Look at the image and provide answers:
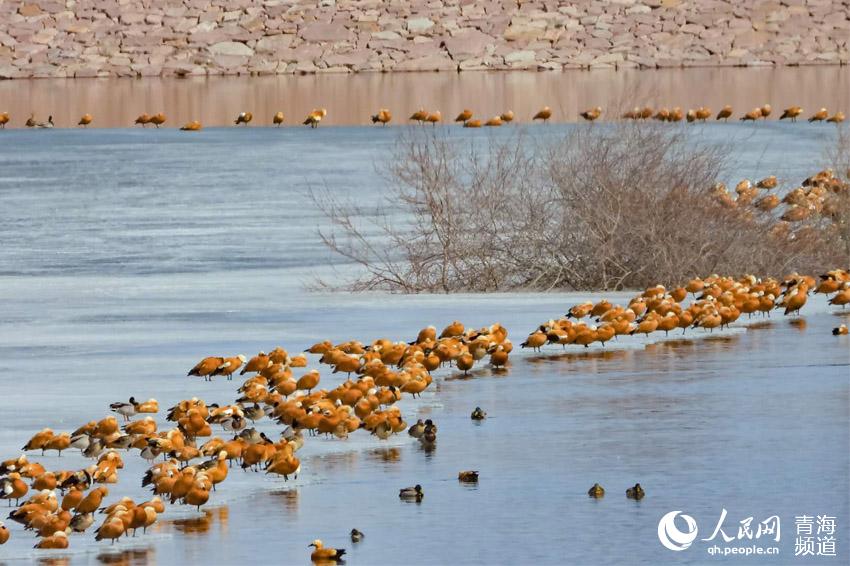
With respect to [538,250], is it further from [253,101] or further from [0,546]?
[253,101]

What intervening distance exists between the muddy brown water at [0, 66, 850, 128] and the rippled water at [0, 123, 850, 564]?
19.5 meters

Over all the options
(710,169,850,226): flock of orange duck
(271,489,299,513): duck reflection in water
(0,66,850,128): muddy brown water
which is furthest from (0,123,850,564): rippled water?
(0,66,850,128): muddy brown water

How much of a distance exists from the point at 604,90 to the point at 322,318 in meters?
31.2

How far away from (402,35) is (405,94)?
13.9 metres

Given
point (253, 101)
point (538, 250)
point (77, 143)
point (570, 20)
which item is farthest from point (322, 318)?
point (570, 20)

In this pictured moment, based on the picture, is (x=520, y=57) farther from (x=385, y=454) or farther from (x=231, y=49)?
(x=385, y=454)

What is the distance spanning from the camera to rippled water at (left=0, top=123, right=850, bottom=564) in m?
Answer: 9.94

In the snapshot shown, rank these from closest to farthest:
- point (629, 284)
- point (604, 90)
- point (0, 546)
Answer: point (0, 546) → point (629, 284) → point (604, 90)

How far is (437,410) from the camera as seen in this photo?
13.1 metres

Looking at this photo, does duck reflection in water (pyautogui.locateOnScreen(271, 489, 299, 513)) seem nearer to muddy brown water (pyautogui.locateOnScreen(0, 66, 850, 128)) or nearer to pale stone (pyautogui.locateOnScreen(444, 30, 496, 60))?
muddy brown water (pyautogui.locateOnScreen(0, 66, 850, 128))

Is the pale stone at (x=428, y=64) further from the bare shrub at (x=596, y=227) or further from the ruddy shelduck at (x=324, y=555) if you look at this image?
the ruddy shelduck at (x=324, y=555)

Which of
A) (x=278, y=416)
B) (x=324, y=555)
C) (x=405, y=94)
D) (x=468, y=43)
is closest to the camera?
(x=324, y=555)

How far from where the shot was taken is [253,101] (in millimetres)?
48000

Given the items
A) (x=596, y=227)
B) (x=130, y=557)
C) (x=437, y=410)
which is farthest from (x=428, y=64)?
(x=130, y=557)
